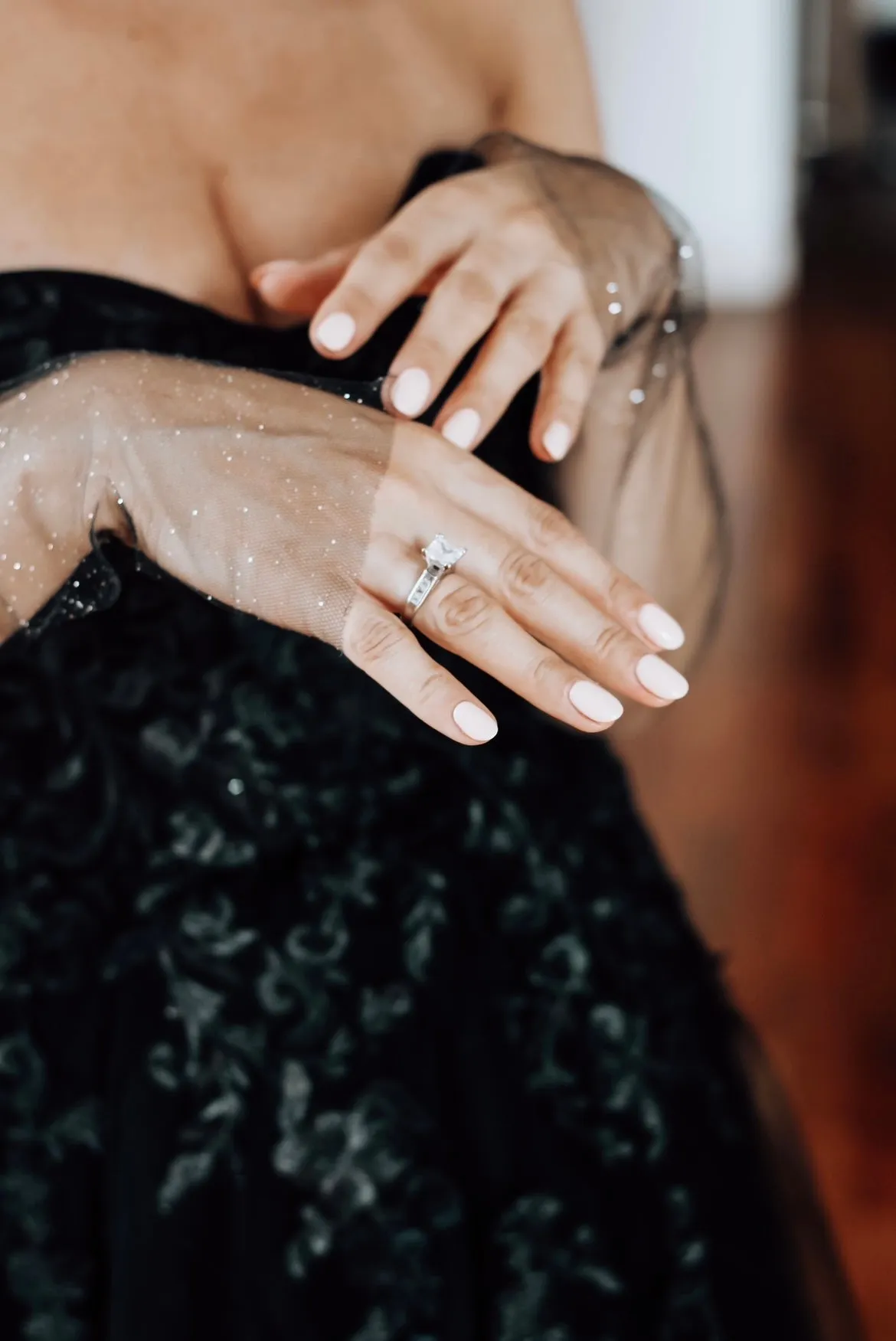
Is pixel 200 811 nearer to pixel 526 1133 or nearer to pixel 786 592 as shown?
pixel 526 1133

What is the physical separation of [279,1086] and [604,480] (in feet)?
1.20

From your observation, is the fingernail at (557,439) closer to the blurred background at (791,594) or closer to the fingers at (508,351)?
the fingers at (508,351)

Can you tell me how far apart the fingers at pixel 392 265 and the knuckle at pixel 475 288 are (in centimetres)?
2

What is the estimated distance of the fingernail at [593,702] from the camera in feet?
1.42

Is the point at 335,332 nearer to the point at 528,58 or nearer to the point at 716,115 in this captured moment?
the point at 528,58

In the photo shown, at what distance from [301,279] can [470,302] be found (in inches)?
3.3

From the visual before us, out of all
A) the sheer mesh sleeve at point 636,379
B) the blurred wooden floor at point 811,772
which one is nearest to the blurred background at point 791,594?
the blurred wooden floor at point 811,772

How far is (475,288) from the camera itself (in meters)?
0.55

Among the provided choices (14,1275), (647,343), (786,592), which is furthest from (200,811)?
(786,592)

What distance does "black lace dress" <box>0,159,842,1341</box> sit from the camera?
1.87ft

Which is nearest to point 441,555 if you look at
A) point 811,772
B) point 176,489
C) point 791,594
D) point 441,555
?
point 441,555

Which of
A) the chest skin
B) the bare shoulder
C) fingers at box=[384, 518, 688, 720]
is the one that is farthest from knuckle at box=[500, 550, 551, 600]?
the bare shoulder

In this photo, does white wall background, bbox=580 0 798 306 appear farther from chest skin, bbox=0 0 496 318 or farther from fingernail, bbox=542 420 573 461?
fingernail, bbox=542 420 573 461

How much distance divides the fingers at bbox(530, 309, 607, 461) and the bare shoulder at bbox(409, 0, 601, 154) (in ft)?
0.74
